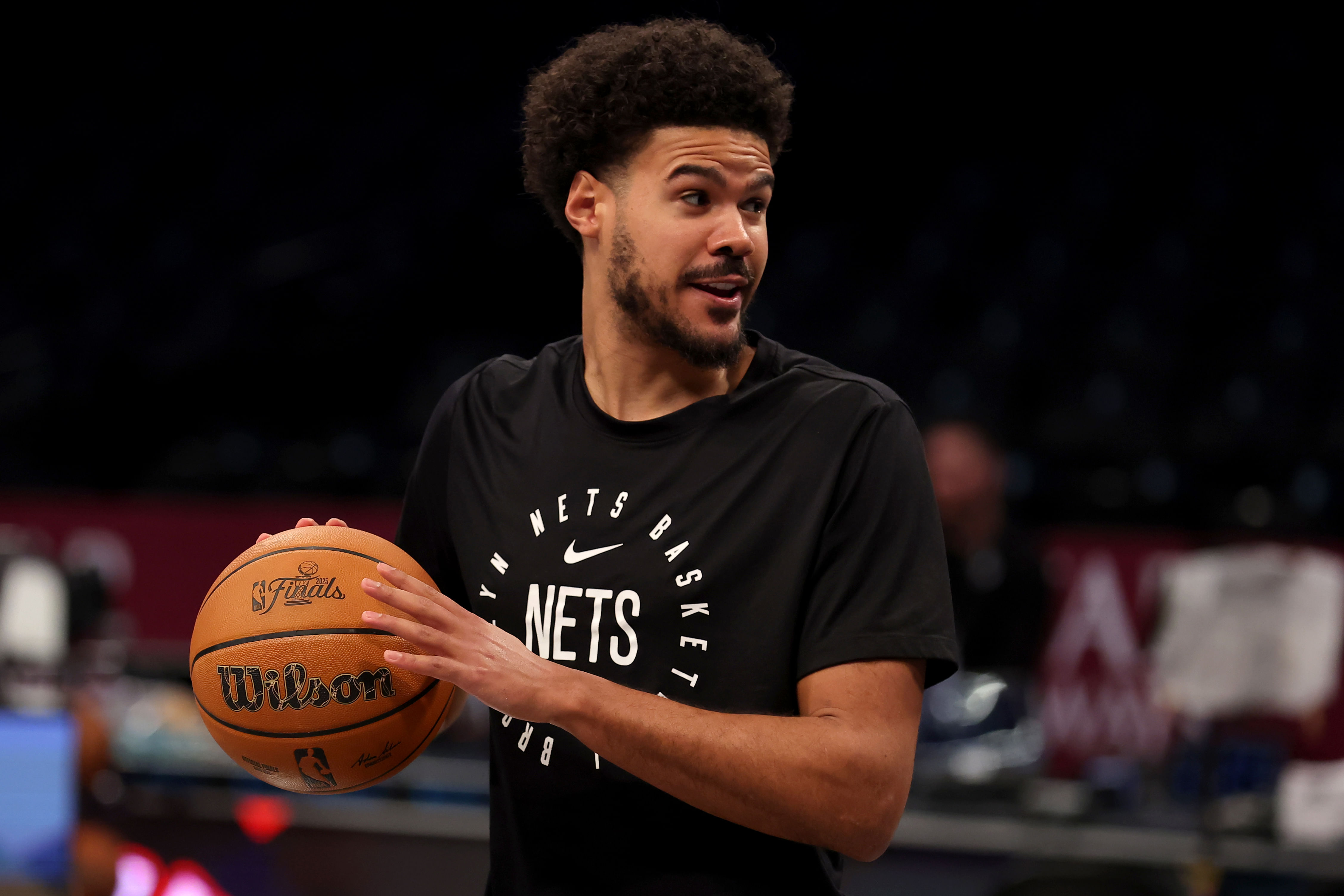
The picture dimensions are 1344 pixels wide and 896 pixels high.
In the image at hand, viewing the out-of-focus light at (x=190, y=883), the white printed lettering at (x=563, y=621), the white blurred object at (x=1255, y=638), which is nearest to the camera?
the white printed lettering at (x=563, y=621)

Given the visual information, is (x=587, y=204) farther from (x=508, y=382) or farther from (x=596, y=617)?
(x=596, y=617)

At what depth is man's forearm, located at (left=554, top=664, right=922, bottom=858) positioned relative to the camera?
1753 millimetres

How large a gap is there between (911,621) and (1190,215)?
22.1 feet

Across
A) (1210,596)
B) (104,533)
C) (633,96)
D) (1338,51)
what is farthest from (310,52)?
(633,96)

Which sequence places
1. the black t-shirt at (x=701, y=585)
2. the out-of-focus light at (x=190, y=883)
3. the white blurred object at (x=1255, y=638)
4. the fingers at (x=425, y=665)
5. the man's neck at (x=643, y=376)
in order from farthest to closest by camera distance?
1. the white blurred object at (x=1255, y=638)
2. the out-of-focus light at (x=190, y=883)
3. the man's neck at (x=643, y=376)
4. the black t-shirt at (x=701, y=585)
5. the fingers at (x=425, y=665)

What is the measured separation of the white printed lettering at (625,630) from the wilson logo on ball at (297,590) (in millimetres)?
400

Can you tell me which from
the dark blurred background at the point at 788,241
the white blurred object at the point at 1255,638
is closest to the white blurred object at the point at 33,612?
the dark blurred background at the point at 788,241

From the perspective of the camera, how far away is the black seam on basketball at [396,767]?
6.73ft

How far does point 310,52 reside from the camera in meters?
10.2

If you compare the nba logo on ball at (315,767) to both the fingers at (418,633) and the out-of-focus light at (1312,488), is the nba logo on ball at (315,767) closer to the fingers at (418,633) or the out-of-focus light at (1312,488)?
the fingers at (418,633)

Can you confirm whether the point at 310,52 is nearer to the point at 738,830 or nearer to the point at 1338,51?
the point at 1338,51

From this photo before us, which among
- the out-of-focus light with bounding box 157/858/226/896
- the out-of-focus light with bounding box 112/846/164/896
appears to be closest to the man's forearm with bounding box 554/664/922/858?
the out-of-focus light with bounding box 157/858/226/896

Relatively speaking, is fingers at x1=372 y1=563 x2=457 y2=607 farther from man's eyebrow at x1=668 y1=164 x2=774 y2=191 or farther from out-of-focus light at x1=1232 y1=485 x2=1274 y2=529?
out-of-focus light at x1=1232 y1=485 x2=1274 y2=529

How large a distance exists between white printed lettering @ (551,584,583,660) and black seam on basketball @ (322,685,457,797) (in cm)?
17
